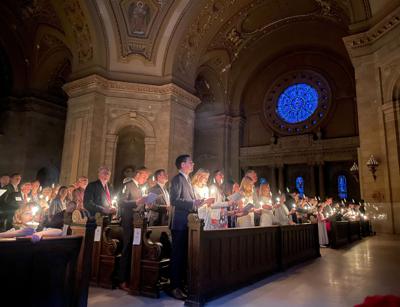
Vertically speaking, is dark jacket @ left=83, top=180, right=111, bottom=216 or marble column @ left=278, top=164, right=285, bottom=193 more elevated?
marble column @ left=278, top=164, right=285, bottom=193

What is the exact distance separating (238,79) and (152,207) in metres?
16.5

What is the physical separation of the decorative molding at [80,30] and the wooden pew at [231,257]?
1119 centimetres

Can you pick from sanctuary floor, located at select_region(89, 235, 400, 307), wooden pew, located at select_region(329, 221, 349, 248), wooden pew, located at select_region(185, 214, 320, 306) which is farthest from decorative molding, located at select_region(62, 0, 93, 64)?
wooden pew, located at select_region(329, 221, 349, 248)

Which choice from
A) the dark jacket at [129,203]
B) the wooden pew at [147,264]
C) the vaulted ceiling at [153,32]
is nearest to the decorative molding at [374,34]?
the vaulted ceiling at [153,32]

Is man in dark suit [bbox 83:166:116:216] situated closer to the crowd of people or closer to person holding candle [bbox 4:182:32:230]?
the crowd of people

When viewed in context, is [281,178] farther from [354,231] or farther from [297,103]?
[354,231]

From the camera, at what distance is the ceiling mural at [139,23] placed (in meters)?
13.5

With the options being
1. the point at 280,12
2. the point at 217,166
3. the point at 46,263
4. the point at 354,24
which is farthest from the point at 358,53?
the point at 46,263

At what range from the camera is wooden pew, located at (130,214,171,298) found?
448cm

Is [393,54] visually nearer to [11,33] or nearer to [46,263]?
[46,263]

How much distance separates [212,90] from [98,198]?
52.3 feet

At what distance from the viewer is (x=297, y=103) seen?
2025cm

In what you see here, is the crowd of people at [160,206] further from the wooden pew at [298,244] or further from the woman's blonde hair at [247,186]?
the wooden pew at [298,244]

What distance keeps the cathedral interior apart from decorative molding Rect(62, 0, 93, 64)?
2.5 inches
